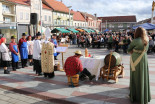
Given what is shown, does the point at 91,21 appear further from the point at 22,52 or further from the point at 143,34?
the point at 143,34

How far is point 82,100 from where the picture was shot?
4.62 metres

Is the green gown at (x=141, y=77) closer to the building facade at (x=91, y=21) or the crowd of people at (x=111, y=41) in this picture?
the crowd of people at (x=111, y=41)

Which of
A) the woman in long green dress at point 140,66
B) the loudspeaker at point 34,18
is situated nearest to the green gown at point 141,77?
the woman in long green dress at point 140,66

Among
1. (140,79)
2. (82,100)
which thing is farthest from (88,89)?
(140,79)

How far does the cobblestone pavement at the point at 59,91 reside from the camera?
4668mm

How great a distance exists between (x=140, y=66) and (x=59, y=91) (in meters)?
2.69

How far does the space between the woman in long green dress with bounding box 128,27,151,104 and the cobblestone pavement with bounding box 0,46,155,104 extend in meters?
0.52

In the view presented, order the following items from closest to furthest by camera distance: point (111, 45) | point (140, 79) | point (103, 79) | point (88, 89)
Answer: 1. point (140, 79)
2. point (88, 89)
3. point (103, 79)
4. point (111, 45)

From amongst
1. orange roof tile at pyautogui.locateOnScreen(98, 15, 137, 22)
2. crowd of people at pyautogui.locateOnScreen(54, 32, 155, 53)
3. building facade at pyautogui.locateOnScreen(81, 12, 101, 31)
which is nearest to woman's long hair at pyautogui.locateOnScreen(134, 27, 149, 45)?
crowd of people at pyautogui.locateOnScreen(54, 32, 155, 53)

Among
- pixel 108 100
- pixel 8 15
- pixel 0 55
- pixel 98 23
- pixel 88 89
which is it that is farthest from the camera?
pixel 98 23

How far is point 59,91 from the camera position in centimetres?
536

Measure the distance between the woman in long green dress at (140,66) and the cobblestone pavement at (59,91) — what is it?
52cm

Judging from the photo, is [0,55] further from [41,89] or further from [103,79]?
[103,79]

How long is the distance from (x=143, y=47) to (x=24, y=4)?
34700mm
